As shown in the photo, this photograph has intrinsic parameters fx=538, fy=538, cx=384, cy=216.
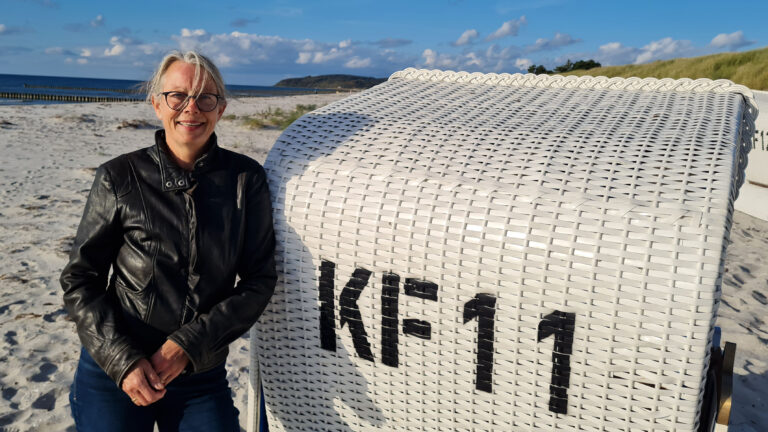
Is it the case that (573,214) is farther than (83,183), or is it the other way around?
(83,183)

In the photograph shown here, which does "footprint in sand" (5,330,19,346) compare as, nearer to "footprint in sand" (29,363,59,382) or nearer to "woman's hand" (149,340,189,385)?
"footprint in sand" (29,363,59,382)

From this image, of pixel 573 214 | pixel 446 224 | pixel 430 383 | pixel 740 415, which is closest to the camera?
pixel 573 214

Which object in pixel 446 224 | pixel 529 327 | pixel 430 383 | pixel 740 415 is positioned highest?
pixel 446 224

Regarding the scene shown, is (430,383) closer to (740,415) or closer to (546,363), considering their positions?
(546,363)

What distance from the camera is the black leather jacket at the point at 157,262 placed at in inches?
63.9

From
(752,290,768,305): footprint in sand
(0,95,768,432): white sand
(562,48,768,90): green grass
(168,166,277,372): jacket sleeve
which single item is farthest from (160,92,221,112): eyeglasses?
(562,48,768,90): green grass

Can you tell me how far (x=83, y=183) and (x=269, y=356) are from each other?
224 inches

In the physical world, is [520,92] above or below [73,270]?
above

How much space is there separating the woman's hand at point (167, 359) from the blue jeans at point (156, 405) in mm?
120

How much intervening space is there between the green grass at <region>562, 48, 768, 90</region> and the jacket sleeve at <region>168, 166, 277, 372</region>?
15340 mm

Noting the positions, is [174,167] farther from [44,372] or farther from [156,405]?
[44,372]

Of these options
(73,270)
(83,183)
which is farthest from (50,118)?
(73,270)

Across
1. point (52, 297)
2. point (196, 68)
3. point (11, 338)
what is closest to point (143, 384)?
point (196, 68)

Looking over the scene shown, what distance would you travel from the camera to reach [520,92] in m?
2.55
